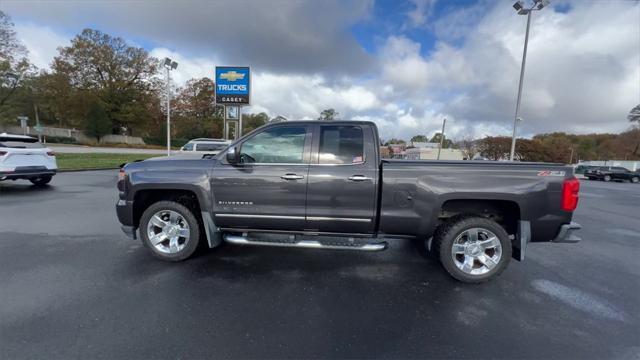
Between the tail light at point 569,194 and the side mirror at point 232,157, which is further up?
the side mirror at point 232,157

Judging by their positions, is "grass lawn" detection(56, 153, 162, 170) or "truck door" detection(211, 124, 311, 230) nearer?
"truck door" detection(211, 124, 311, 230)

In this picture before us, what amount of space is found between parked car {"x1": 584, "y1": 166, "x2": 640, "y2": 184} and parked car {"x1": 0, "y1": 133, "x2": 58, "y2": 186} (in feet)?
136

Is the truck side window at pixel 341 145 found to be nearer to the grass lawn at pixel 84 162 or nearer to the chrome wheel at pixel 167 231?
the chrome wheel at pixel 167 231

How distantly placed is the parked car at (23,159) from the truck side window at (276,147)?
883 cm

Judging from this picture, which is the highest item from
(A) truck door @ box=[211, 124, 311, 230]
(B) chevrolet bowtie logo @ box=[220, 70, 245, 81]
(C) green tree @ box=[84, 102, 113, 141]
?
(B) chevrolet bowtie logo @ box=[220, 70, 245, 81]

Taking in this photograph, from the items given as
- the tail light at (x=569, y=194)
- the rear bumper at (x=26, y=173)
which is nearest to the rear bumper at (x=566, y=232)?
the tail light at (x=569, y=194)

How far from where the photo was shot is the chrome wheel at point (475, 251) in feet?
11.5

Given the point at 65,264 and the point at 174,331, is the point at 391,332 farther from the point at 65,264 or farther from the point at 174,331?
the point at 65,264

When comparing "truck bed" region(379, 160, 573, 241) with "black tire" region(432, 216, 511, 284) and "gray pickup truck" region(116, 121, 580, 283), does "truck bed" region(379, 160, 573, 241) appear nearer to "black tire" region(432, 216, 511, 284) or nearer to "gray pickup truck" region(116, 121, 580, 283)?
"gray pickup truck" region(116, 121, 580, 283)

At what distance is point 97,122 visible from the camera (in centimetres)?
4094

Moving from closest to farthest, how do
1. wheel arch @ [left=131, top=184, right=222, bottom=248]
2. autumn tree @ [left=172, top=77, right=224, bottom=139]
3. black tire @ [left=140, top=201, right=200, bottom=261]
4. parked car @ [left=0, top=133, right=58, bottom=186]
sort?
wheel arch @ [left=131, top=184, right=222, bottom=248] < black tire @ [left=140, top=201, right=200, bottom=261] < parked car @ [left=0, top=133, right=58, bottom=186] < autumn tree @ [left=172, top=77, right=224, bottom=139]

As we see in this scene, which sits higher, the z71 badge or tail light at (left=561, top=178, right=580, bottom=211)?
the z71 badge

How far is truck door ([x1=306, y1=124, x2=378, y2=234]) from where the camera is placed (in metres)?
3.53

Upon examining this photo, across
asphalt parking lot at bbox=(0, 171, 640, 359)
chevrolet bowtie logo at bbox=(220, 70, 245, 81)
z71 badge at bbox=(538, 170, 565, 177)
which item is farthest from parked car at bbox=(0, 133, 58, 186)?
chevrolet bowtie logo at bbox=(220, 70, 245, 81)
